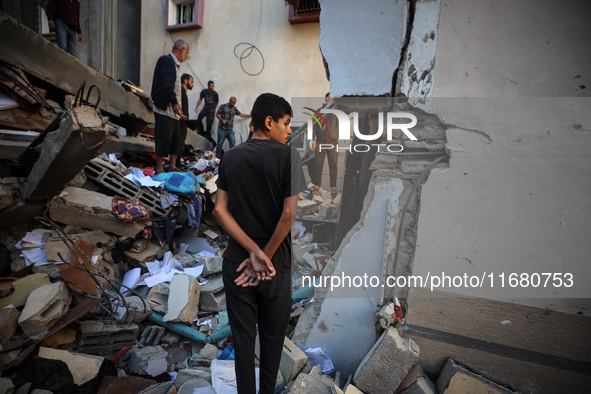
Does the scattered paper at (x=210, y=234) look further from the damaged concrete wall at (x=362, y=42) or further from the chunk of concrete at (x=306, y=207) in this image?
the damaged concrete wall at (x=362, y=42)

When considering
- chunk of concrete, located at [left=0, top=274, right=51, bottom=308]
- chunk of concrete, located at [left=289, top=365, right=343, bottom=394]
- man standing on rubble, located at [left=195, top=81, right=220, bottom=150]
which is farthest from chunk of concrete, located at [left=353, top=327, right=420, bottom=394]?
man standing on rubble, located at [left=195, top=81, right=220, bottom=150]

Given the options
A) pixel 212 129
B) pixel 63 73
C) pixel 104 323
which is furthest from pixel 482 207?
pixel 212 129

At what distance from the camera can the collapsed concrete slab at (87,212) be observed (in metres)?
3.27

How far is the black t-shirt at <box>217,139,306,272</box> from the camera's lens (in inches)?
56.7

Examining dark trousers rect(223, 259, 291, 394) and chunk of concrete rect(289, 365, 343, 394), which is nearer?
dark trousers rect(223, 259, 291, 394)

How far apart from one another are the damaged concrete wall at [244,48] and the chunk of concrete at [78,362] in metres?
7.96

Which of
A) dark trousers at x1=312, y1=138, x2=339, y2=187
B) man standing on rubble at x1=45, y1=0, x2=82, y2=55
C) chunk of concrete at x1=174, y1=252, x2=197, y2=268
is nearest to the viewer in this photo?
chunk of concrete at x1=174, y1=252, x2=197, y2=268

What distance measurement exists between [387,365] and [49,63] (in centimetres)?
549

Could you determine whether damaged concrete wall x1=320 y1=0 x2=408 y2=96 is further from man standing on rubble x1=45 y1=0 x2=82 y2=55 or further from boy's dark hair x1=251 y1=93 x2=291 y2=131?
man standing on rubble x1=45 y1=0 x2=82 y2=55

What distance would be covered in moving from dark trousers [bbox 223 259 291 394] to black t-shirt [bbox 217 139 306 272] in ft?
0.33

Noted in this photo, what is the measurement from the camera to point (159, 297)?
3281mm

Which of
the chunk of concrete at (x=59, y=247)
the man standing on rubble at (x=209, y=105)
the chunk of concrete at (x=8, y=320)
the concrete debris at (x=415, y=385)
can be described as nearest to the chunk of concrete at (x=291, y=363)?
the concrete debris at (x=415, y=385)

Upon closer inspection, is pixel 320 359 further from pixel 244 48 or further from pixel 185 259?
pixel 244 48

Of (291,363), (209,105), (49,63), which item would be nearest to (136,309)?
(291,363)
